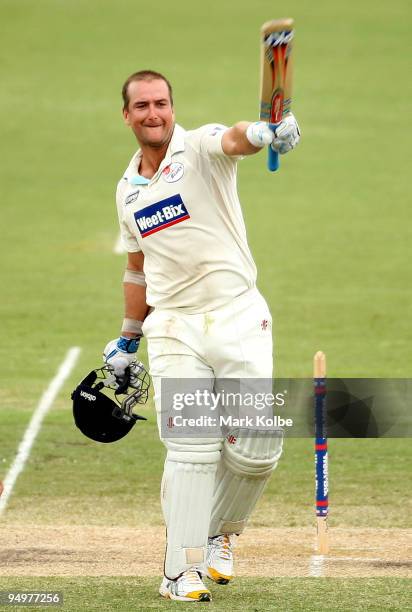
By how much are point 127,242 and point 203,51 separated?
2784cm

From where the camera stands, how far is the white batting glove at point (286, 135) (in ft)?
19.0

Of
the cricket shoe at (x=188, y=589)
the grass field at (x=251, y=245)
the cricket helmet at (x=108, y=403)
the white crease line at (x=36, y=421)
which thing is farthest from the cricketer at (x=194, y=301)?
the white crease line at (x=36, y=421)

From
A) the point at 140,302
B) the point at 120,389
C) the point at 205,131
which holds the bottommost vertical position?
the point at 120,389

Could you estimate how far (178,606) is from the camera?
19.6 ft

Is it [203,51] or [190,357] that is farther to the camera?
[203,51]

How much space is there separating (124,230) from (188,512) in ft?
4.66

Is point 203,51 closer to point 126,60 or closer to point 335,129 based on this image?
point 126,60

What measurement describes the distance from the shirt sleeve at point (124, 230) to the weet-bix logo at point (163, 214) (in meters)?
0.18

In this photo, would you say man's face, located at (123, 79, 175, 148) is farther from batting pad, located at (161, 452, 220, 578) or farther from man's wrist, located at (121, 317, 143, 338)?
batting pad, located at (161, 452, 220, 578)

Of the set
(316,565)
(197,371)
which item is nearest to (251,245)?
(316,565)

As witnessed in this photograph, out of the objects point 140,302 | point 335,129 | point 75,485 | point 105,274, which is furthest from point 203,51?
point 140,302

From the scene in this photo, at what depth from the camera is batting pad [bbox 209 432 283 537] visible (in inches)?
249

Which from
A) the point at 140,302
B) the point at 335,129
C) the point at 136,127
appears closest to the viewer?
the point at 136,127

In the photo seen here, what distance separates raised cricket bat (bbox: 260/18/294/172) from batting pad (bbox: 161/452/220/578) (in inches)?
62.4
